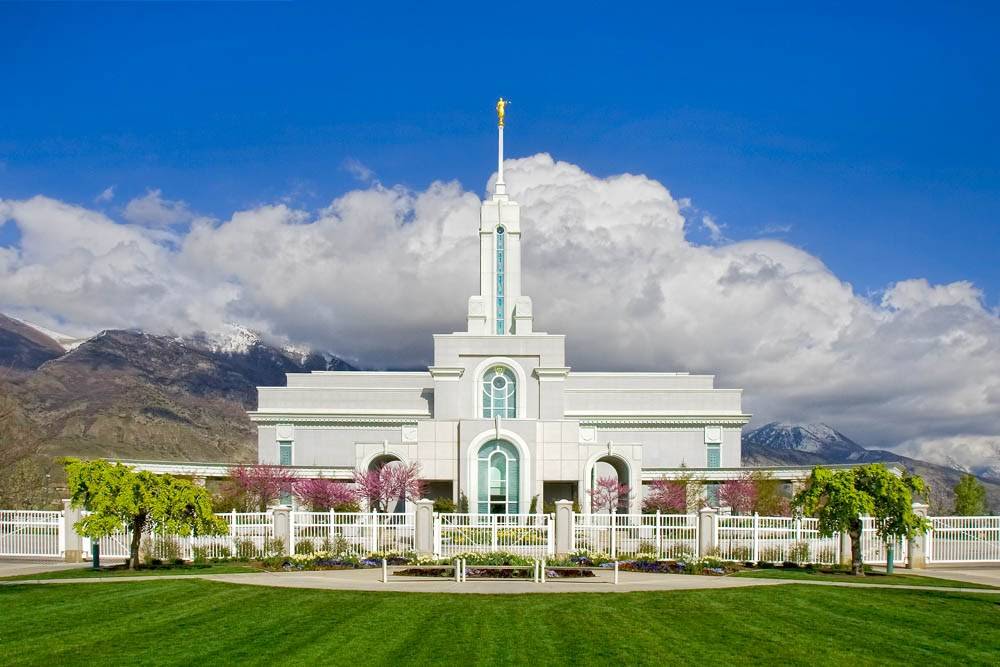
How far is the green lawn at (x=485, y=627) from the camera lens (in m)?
15.6

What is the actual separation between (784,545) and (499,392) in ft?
110

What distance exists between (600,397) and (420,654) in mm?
54978

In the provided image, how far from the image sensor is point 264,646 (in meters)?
16.1

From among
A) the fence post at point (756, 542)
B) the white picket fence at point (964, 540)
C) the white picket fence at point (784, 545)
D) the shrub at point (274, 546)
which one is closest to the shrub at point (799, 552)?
the white picket fence at point (784, 545)

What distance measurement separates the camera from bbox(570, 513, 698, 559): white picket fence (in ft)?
104

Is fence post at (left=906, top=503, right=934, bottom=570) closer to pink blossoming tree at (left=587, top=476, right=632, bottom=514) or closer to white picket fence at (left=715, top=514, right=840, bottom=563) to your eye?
white picket fence at (left=715, top=514, right=840, bottom=563)

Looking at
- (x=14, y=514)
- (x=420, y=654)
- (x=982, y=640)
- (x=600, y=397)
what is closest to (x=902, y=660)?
(x=982, y=640)

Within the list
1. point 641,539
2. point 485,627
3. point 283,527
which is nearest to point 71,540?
point 283,527

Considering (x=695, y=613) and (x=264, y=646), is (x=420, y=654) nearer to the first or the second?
(x=264, y=646)

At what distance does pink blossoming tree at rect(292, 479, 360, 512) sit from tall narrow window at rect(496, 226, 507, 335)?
18764 mm

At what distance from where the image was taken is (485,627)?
17.9 m

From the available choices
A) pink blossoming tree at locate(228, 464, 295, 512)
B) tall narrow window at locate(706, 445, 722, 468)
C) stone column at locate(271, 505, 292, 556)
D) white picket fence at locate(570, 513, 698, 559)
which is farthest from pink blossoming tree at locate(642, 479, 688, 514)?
stone column at locate(271, 505, 292, 556)

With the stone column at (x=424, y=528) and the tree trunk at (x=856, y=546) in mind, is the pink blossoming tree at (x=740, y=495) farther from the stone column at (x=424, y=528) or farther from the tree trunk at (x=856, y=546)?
the stone column at (x=424, y=528)

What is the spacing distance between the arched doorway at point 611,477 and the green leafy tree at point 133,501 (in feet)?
100
